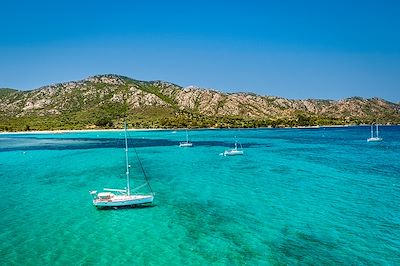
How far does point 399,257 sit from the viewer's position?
113 feet

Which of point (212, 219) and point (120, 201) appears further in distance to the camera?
point (120, 201)

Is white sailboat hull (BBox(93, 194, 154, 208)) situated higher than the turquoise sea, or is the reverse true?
white sailboat hull (BBox(93, 194, 154, 208))

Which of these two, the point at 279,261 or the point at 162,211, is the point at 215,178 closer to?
the point at 162,211

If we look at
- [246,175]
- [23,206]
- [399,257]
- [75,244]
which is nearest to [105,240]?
[75,244]

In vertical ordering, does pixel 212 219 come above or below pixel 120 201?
below

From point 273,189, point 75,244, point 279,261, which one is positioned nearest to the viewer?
point 279,261

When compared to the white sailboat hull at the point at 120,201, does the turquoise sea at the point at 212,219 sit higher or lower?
lower

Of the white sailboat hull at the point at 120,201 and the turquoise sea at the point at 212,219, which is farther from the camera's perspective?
the white sailboat hull at the point at 120,201

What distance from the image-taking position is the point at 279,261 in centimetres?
3356

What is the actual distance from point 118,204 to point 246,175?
3763 centimetres

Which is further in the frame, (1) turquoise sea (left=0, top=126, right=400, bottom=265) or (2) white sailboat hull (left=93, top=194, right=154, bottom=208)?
(2) white sailboat hull (left=93, top=194, right=154, bottom=208)

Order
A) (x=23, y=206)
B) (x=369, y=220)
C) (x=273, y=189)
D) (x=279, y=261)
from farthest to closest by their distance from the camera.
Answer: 1. (x=273, y=189)
2. (x=23, y=206)
3. (x=369, y=220)
4. (x=279, y=261)

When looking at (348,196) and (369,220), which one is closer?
(369,220)

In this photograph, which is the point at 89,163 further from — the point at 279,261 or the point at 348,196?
the point at 279,261
